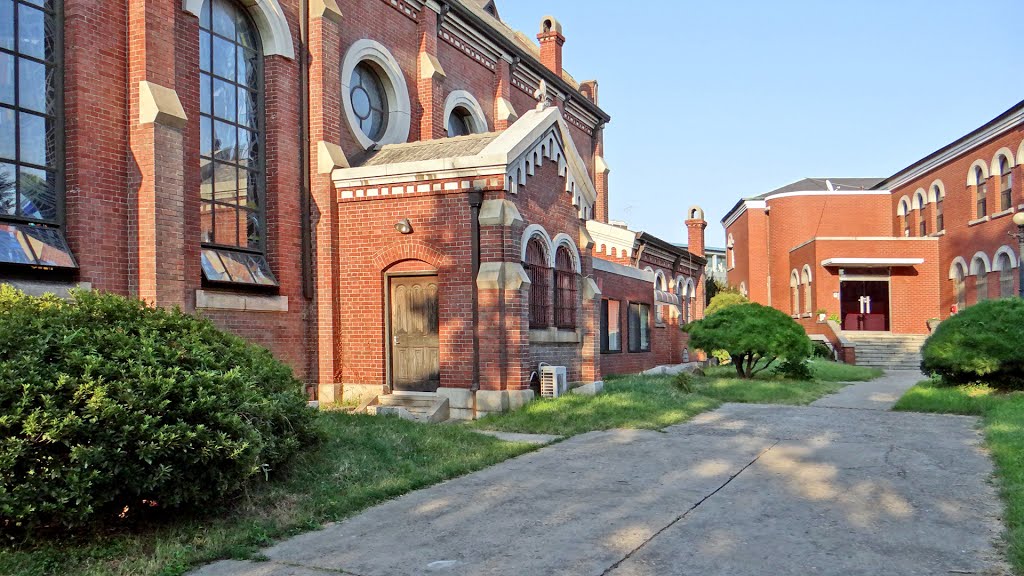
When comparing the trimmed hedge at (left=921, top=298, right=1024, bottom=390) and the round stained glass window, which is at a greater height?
the round stained glass window

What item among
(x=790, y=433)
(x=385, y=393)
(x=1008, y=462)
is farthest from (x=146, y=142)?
(x=1008, y=462)

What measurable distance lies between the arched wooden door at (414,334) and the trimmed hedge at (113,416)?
6388 millimetres

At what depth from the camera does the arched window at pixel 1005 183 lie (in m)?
31.9

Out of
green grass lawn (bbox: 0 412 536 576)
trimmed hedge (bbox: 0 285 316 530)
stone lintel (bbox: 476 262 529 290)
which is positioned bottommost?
green grass lawn (bbox: 0 412 536 576)

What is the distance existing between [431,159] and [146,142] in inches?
181

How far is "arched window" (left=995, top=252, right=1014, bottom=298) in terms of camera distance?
105 feet

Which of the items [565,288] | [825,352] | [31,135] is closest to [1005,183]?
[825,352]

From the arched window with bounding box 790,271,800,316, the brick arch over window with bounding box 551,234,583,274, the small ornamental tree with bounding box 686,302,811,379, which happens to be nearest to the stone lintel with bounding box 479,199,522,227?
the brick arch over window with bounding box 551,234,583,274

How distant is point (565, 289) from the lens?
Answer: 16.1m

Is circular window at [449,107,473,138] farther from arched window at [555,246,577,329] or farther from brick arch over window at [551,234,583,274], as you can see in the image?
arched window at [555,246,577,329]

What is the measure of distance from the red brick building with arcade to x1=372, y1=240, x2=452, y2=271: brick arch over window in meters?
25.2

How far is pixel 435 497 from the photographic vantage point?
7.52 m

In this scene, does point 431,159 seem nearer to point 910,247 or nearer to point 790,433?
point 790,433

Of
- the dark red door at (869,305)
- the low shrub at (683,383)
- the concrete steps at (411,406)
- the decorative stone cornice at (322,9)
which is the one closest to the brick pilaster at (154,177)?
the decorative stone cornice at (322,9)
